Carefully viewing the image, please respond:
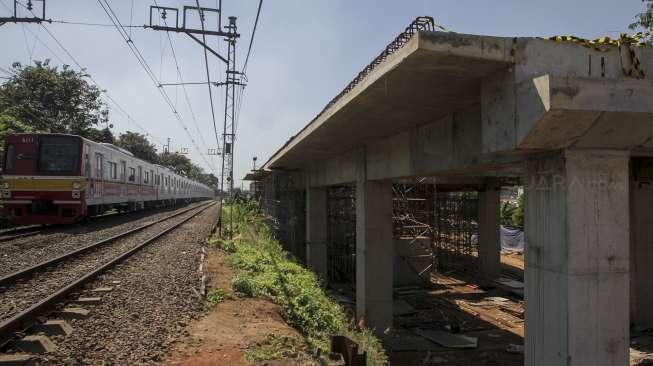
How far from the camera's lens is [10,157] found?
15.4 metres

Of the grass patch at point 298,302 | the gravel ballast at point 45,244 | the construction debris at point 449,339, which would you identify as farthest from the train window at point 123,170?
the construction debris at point 449,339

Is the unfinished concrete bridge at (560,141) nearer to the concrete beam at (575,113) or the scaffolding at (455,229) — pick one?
the concrete beam at (575,113)

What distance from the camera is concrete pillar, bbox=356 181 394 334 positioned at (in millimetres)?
10836

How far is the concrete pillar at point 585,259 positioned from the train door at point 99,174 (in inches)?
642

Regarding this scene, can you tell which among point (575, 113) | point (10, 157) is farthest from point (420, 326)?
point (10, 157)

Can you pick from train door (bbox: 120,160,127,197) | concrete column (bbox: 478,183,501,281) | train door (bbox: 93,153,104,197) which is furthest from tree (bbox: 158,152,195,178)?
concrete column (bbox: 478,183,501,281)

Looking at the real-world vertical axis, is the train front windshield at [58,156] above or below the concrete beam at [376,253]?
above

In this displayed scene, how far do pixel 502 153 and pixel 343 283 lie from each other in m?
13.7

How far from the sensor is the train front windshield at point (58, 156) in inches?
608

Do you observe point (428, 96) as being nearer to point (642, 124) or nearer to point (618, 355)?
point (642, 124)

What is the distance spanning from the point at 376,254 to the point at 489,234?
9.92 m

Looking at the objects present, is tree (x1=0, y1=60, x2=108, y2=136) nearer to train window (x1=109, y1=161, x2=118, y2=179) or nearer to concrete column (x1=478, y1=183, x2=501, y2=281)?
train window (x1=109, y1=161, x2=118, y2=179)

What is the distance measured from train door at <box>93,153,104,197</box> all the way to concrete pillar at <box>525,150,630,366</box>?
53.5 feet

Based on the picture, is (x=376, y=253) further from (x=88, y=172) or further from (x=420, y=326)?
(x=88, y=172)
